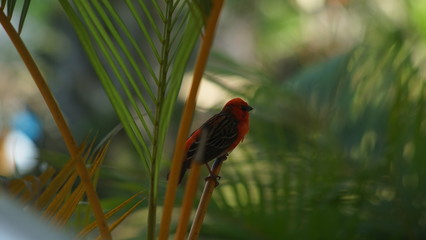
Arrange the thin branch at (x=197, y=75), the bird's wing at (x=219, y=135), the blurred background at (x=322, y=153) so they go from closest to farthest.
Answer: the thin branch at (x=197, y=75), the bird's wing at (x=219, y=135), the blurred background at (x=322, y=153)

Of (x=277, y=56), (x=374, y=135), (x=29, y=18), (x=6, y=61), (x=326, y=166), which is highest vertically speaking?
(x=29, y=18)

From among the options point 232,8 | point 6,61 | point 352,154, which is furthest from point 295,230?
point 232,8

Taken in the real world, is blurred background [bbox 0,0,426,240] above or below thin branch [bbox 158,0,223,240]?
above

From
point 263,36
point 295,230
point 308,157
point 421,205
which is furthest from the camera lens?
point 263,36

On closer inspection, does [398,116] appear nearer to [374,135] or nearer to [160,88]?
[374,135]

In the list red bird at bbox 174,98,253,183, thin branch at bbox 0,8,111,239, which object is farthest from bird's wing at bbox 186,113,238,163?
thin branch at bbox 0,8,111,239

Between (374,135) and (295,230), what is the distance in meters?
0.54

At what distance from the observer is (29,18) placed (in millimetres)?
5176

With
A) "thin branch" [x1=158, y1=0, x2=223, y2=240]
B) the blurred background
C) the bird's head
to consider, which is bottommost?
"thin branch" [x1=158, y1=0, x2=223, y2=240]

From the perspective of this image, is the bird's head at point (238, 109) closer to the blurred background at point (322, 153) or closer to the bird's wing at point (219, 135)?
the bird's wing at point (219, 135)

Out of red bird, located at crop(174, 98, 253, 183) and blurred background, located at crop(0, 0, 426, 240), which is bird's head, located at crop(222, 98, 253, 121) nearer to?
red bird, located at crop(174, 98, 253, 183)

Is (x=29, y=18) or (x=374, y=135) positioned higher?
(x=29, y=18)

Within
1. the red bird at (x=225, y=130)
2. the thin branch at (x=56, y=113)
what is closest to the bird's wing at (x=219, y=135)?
the red bird at (x=225, y=130)

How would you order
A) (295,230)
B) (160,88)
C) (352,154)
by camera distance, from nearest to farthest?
(160,88), (295,230), (352,154)
